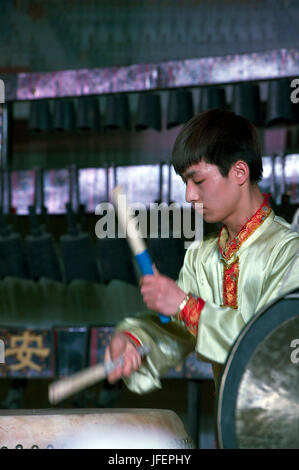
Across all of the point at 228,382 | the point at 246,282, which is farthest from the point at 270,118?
the point at 228,382

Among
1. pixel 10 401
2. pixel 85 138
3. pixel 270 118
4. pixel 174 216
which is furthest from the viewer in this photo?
pixel 85 138

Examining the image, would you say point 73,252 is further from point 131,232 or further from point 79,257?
point 131,232

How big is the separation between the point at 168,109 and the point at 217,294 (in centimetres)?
98

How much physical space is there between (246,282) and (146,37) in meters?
1.63

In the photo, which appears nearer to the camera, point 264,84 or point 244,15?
point 264,84

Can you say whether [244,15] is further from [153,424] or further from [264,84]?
[153,424]

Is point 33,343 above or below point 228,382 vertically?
below

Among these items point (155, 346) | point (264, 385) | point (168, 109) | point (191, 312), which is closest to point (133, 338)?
point (155, 346)

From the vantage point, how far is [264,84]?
90.7 inches

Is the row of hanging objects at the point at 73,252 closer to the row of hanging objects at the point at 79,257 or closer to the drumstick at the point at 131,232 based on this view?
the row of hanging objects at the point at 79,257

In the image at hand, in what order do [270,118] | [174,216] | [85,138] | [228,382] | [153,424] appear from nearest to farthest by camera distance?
[228,382] < [153,424] < [270,118] < [174,216] < [85,138]

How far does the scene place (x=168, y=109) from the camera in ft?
7.17

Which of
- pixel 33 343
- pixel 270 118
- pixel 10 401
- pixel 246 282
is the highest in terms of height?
pixel 270 118

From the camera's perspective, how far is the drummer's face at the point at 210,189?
4.00 ft
